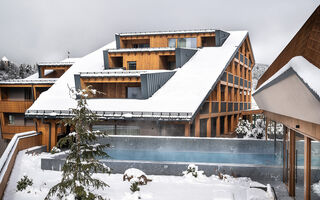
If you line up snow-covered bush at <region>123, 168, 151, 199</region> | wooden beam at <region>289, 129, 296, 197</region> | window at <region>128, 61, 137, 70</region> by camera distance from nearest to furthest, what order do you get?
1. wooden beam at <region>289, 129, 296, 197</region>
2. snow-covered bush at <region>123, 168, 151, 199</region>
3. window at <region>128, 61, 137, 70</region>

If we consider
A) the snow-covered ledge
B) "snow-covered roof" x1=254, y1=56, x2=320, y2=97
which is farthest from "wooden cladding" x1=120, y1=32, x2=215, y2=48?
"snow-covered roof" x1=254, y1=56, x2=320, y2=97

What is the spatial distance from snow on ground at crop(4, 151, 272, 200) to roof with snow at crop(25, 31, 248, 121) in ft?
20.9

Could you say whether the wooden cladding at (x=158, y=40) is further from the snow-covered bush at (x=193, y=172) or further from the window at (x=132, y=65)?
the snow-covered bush at (x=193, y=172)

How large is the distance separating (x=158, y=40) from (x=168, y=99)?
437 inches

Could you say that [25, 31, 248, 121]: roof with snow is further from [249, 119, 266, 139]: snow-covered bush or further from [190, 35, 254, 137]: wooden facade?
[249, 119, 266, 139]: snow-covered bush

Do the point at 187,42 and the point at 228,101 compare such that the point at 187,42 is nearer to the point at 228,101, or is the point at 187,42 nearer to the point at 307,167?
the point at 228,101

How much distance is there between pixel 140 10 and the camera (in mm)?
63125

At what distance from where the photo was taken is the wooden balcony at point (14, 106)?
2753 cm

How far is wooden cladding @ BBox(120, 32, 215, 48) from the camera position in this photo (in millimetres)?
29938

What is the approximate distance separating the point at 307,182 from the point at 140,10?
203 ft

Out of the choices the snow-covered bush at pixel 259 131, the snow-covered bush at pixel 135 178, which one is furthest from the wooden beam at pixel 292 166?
the snow-covered bush at pixel 259 131

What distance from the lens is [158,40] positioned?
30281 mm

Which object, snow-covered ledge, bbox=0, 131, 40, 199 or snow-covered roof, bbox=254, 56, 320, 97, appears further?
snow-covered ledge, bbox=0, 131, 40, 199

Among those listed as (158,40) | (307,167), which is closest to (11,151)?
(307,167)
